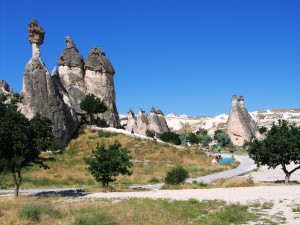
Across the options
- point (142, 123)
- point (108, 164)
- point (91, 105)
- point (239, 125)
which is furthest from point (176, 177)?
point (142, 123)

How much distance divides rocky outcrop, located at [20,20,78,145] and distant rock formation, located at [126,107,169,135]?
1002 inches

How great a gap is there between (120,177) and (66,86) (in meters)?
22.1

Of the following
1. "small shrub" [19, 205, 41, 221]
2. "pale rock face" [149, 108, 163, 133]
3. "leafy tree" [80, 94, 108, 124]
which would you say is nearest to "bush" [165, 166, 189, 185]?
"small shrub" [19, 205, 41, 221]

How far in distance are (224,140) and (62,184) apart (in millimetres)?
39547

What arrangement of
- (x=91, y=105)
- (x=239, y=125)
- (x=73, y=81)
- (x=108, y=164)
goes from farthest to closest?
(x=239, y=125), (x=73, y=81), (x=91, y=105), (x=108, y=164)

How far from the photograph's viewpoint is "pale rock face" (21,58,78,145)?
35.7m

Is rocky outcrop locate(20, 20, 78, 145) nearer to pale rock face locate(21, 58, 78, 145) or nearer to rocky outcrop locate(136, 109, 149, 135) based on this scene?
pale rock face locate(21, 58, 78, 145)

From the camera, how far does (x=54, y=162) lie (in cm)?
2994

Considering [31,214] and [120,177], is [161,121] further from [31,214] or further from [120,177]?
[31,214]

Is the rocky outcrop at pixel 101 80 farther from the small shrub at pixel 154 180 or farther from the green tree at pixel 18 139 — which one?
the green tree at pixel 18 139

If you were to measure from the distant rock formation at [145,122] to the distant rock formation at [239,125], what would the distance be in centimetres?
1169

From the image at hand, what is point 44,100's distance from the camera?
3609 centimetres

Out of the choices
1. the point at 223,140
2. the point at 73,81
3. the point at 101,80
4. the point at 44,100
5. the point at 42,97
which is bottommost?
the point at 223,140

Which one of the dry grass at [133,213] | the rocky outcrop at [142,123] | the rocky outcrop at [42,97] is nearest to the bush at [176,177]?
the dry grass at [133,213]
